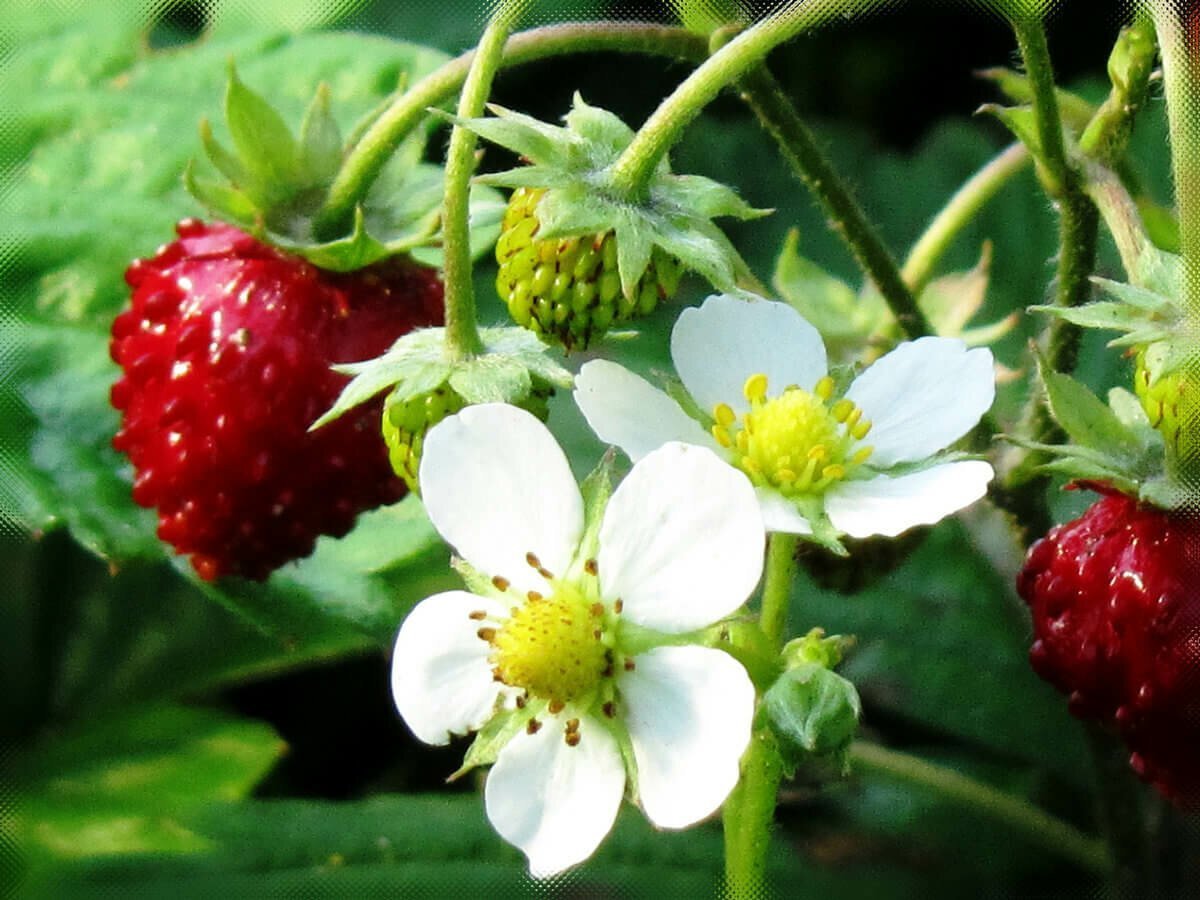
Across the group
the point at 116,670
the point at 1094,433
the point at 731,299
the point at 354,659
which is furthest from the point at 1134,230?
the point at 116,670

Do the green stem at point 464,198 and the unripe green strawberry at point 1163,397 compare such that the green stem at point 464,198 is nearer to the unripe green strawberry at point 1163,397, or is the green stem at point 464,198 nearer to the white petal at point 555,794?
the white petal at point 555,794

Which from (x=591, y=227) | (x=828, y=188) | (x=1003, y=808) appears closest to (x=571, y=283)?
(x=591, y=227)

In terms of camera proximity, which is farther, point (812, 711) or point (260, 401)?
point (260, 401)

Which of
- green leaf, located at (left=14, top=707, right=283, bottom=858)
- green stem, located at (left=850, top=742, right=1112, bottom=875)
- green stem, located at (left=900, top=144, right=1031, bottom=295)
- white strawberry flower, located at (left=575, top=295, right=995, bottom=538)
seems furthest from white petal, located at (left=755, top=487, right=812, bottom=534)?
green leaf, located at (left=14, top=707, right=283, bottom=858)

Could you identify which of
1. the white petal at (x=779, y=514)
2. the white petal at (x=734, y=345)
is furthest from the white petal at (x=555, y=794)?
the white petal at (x=734, y=345)

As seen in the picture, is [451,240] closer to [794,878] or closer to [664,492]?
[664,492]

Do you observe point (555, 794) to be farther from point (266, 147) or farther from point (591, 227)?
point (266, 147)
